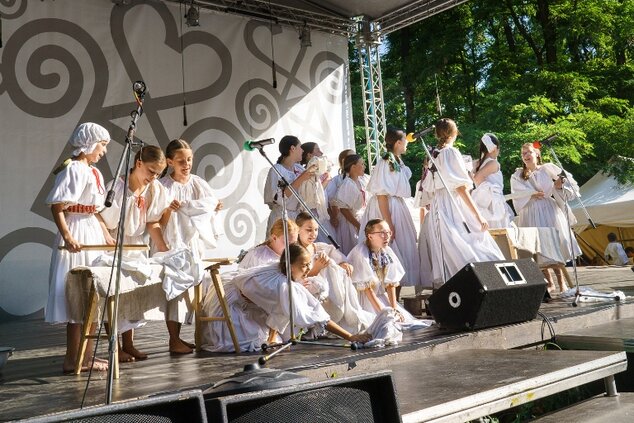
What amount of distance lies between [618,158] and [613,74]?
152 inches

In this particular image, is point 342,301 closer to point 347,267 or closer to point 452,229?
point 347,267

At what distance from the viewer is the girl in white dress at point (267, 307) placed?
491cm

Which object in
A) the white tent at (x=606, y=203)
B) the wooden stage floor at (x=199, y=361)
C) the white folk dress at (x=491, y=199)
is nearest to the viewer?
the wooden stage floor at (x=199, y=361)

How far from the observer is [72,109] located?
853cm

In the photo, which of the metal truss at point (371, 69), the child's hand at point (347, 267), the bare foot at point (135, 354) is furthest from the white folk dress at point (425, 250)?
the metal truss at point (371, 69)

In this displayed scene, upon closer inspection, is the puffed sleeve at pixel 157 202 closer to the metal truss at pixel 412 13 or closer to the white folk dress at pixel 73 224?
the white folk dress at pixel 73 224

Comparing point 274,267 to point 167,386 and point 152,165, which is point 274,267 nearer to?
point 152,165

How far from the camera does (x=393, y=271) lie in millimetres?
5922

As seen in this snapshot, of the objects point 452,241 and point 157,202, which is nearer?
point 157,202

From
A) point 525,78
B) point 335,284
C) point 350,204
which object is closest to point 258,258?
point 335,284

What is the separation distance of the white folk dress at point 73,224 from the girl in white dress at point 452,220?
289 centimetres

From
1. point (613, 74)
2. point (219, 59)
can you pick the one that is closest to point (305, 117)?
point (219, 59)

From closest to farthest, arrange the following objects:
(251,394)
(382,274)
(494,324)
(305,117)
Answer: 1. (251,394)
2. (494,324)
3. (382,274)
4. (305,117)

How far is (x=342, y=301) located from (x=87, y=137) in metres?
2.25
